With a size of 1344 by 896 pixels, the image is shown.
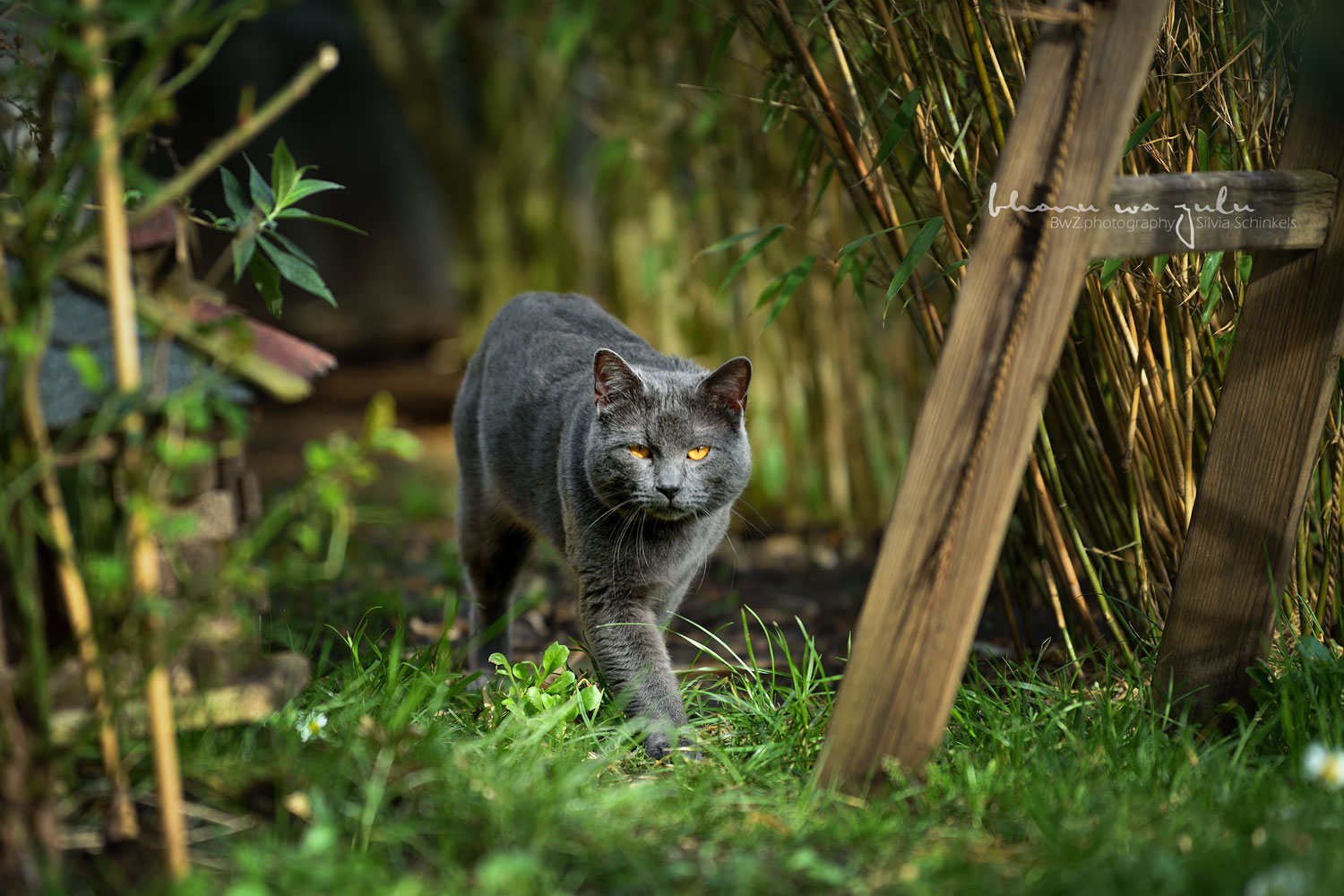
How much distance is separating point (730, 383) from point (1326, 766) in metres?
1.40

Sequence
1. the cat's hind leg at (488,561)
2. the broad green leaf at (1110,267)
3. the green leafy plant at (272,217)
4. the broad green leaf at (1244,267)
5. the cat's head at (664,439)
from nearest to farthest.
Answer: the green leafy plant at (272,217)
the broad green leaf at (1110,267)
the broad green leaf at (1244,267)
the cat's head at (664,439)
the cat's hind leg at (488,561)

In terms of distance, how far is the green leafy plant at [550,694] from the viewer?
82.0 inches

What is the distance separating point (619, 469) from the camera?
2439mm

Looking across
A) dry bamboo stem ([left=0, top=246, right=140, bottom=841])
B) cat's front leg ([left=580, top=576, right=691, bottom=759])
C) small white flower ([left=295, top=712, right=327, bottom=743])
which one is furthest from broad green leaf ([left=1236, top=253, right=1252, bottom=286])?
dry bamboo stem ([left=0, top=246, right=140, bottom=841])

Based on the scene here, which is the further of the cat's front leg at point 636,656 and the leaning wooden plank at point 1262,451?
the cat's front leg at point 636,656

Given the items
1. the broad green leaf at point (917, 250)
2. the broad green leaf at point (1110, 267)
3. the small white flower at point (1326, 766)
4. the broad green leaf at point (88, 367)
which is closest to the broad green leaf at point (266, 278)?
the broad green leaf at point (88, 367)

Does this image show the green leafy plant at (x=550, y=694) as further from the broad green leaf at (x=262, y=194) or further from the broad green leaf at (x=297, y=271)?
the broad green leaf at (x=262, y=194)

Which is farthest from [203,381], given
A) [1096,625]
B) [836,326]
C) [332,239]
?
[332,239]

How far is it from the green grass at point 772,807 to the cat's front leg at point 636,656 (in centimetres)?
13

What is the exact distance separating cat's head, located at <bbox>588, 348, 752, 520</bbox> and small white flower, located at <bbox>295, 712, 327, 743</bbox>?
0.83 m

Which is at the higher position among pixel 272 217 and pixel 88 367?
pixel 272 217

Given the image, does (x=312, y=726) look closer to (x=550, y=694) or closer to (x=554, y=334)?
(x=550, y=694)

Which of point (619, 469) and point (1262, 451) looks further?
point (619, 469)

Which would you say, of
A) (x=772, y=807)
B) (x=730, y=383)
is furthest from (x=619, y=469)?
(x=772, y=807)
